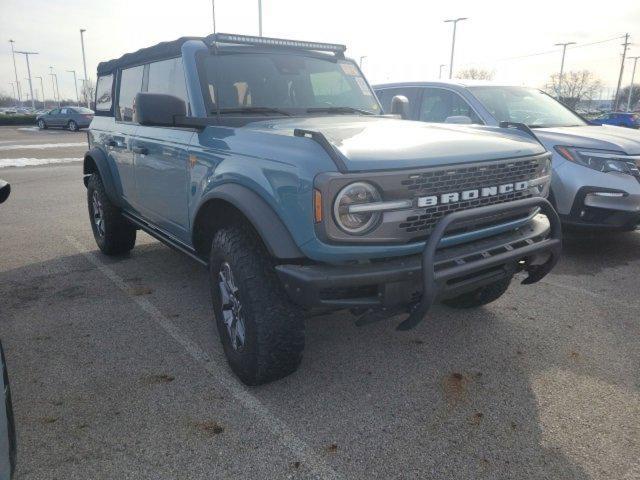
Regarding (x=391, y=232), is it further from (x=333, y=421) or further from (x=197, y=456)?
(x=197, y=456)

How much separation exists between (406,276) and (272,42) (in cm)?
231

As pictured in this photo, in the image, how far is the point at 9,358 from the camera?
3.23 metres

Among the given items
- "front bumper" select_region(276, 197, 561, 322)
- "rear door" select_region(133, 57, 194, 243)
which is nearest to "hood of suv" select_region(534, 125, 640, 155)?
"front bumper" select_region(276, 197, 561, 322)

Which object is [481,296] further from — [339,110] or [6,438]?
[6,438]

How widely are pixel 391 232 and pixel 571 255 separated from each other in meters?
3.77

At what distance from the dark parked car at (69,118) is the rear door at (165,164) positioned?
28.9 metres

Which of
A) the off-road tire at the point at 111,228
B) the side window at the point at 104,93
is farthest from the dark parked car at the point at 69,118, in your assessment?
the off-road tire at the point at 111,228

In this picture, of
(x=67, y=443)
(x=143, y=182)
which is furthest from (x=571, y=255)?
(x=67, y=443)

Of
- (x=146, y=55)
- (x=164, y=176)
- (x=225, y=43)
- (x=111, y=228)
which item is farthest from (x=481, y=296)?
(x=111, y=228)

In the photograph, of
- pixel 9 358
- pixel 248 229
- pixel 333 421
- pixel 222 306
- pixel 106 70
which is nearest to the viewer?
pixel 333 421

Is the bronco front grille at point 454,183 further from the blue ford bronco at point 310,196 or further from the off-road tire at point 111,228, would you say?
the off-road tire at point 111,228

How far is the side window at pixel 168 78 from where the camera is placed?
3.54 metres

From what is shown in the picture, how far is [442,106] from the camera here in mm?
6211

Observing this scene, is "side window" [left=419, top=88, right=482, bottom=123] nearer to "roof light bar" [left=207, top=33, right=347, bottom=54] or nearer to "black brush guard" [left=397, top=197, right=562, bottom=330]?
"roof light bar" [left=207, top=33, right=347, bottom=54]
